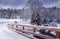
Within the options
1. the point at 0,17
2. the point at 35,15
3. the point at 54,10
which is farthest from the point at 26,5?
the point at 0,17

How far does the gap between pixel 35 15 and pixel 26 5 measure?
2783 cm

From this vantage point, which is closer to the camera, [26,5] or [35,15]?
[35,15]

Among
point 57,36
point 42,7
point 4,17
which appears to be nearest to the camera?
point 57,36

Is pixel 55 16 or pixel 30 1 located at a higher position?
pixel 30 1

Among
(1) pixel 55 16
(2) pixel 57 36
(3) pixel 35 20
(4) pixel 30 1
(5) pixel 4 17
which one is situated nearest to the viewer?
(2) pixel 57 36

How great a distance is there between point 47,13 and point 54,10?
10.2 ft

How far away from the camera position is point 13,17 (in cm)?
9762

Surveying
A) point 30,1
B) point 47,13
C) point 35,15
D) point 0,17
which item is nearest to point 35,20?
point 35,15

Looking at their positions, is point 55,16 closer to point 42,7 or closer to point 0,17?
point 42,7

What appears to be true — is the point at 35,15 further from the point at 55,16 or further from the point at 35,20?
the point at 55,16

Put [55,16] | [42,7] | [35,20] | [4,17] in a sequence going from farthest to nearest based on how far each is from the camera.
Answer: [4,17] → [42,7] → [55,16] → [35,20]

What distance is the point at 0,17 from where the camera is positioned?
10375cm

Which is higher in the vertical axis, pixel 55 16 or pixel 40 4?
pixel 40 4

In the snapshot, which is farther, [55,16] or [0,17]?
[0,17]
